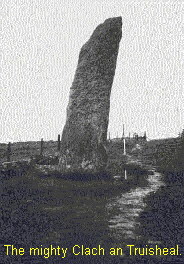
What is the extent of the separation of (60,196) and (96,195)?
0.92 m

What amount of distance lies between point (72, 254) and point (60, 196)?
3478 millimetres

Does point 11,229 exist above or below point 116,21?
below

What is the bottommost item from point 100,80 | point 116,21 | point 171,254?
point 171,254

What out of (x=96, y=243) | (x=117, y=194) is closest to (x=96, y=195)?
(x=117, y=194)

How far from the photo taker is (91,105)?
10.9 meters

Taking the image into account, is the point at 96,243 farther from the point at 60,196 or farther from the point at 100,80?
the point at 100,80

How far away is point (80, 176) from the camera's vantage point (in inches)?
396

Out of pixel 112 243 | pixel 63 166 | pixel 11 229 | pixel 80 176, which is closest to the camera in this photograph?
pixel 112 243

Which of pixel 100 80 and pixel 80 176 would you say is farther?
pixel 100 80

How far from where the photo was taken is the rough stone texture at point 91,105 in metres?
10.6

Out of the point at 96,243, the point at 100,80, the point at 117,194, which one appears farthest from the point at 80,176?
the point at 96,243

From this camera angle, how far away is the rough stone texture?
10.6 m

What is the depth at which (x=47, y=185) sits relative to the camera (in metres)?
8.33

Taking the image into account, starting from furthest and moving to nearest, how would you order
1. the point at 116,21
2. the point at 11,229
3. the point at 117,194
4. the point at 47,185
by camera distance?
the point at 116,21, the point at 47,185, the point at 117,194, the point at 11,229
